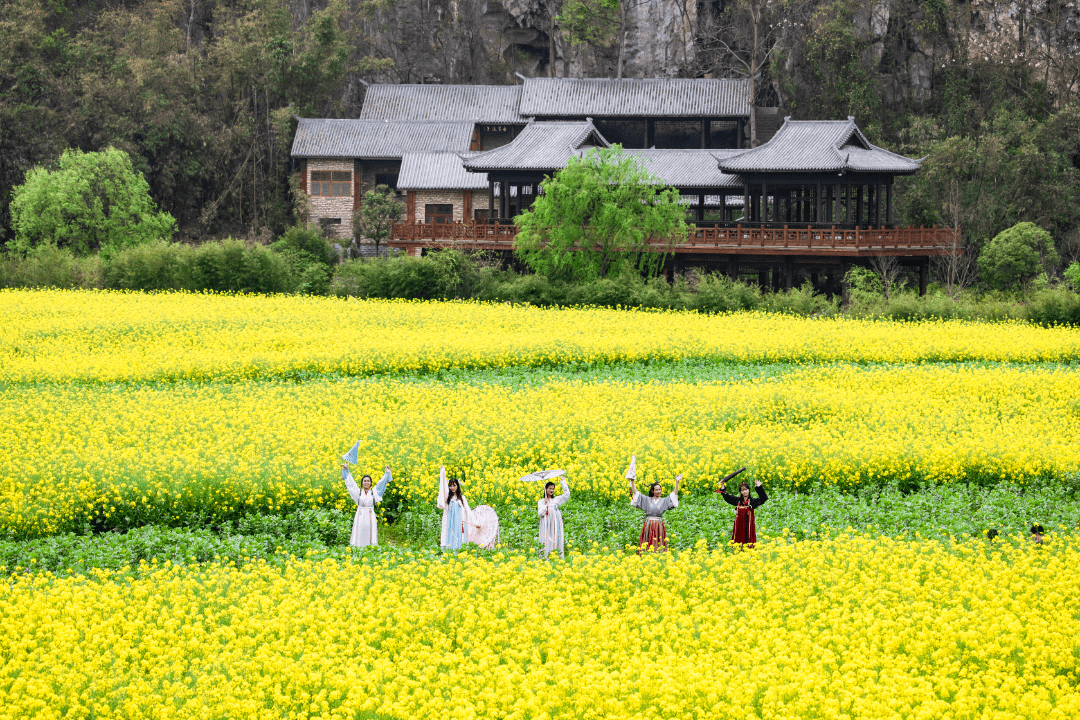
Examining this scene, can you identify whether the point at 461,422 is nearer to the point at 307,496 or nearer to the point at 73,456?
the point at 307,496

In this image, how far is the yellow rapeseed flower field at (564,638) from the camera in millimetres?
7059

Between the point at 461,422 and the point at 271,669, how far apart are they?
29.5 ft

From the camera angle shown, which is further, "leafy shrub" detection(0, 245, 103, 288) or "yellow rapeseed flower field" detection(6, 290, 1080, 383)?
"leafy shrub" detection(0, 245, 103, 288)

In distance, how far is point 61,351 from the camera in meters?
23.2

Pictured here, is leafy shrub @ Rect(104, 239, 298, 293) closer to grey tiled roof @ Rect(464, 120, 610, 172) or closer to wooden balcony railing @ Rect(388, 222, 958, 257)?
wooden balcony railing @ Rect(388, 222, 958, 257)

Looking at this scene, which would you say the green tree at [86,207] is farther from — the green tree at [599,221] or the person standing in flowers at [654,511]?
the person standing in flowers at [654,511]

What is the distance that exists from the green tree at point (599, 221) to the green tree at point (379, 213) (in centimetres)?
1118

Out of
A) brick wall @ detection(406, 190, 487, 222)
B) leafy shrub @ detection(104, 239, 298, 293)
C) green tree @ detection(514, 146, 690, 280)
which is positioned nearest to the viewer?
green tree @ detection(514, 146, 690, 280)

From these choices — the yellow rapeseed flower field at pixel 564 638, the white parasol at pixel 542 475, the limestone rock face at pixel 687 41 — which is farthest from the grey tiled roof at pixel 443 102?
the yellow rapeseed flower field at pixel 564 638

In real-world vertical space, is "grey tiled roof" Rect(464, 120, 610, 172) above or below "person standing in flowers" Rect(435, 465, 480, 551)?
above

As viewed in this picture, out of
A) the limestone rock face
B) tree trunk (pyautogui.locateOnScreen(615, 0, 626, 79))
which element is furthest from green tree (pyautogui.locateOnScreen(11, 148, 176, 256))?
tree trunk (pyautogui.locateOnScreen(615, 0, 626, 79))

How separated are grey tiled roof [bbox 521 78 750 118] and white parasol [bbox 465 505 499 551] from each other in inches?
1730

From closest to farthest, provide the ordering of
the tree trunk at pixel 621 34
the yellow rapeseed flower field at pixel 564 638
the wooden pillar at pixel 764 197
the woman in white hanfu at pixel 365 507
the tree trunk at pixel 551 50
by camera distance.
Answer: the yellow rapeseed flower field at pixel 564 638
the woman in white hanfu at pixel 365 507
the wooden pillar at pixel 764 197
the tree trunk at pixel 621 34
the tree trunk at pixel 551 50

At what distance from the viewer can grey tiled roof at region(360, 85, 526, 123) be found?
54594 millimetres
